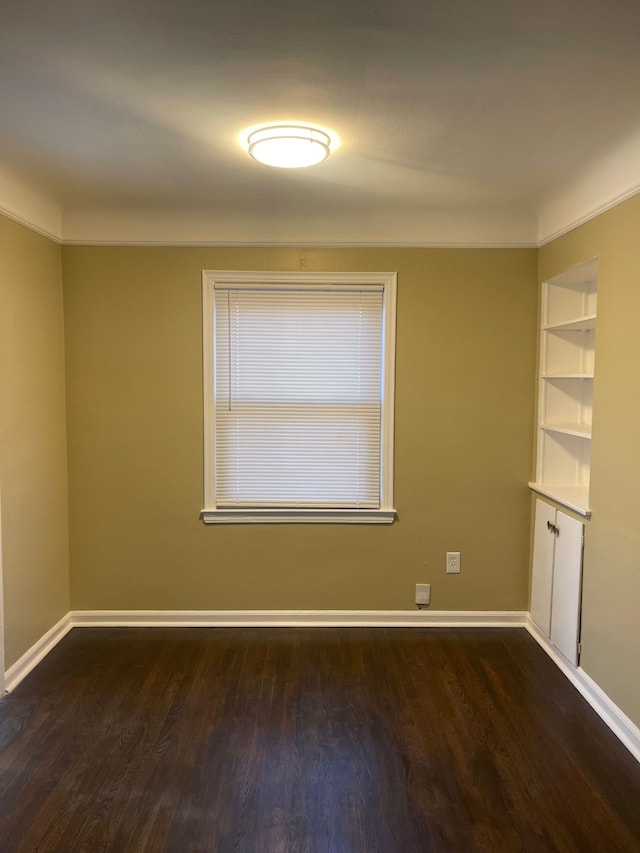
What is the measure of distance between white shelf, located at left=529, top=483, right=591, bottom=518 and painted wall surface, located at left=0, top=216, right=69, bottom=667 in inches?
110

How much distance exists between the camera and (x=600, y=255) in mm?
2516

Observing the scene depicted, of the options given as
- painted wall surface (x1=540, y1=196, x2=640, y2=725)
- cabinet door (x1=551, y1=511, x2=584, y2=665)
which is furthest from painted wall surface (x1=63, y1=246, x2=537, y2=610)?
painted wall surface (x1=540, y1=196, x2=640, y2=725)

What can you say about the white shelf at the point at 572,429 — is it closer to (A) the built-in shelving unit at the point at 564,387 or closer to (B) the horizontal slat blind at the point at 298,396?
(A) the built-in shelving unit at the point at 564,387

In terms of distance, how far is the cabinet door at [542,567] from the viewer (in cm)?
299

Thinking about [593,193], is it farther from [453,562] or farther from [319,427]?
[453,562]

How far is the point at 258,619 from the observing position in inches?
130

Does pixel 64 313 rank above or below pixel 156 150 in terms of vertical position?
below

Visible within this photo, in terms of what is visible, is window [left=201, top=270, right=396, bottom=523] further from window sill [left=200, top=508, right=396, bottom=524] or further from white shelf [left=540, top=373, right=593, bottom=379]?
white shelf [left=540, top=373, right=593, bottom=379]

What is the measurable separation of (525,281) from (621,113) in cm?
132

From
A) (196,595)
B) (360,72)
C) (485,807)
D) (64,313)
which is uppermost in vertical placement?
(360,72)

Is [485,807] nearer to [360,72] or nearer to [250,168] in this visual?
[360,72]

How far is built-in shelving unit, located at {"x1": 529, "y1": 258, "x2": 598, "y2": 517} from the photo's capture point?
3.10 m

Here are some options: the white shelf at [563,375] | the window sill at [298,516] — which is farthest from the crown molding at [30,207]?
the white shelf at [563,375]

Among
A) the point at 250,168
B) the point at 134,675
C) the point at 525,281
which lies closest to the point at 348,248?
the point at 250,168
